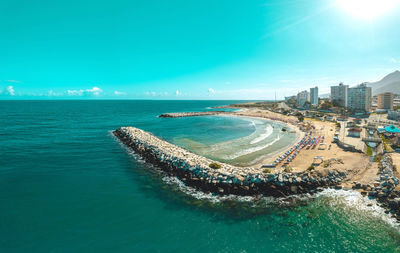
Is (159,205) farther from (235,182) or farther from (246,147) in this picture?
(246,147)

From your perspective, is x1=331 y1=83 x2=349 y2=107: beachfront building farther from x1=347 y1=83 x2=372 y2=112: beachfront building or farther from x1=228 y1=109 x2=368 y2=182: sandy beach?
x1=228 y1=109 x2=368 y2=182: sandy beach

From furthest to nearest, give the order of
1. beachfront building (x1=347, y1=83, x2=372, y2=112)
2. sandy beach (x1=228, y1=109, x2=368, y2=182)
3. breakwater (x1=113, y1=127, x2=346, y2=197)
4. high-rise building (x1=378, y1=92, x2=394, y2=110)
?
beachfront building (x1=347, y1=83, x2=372, y2=112) → high-rise building (x1=378, y1=92, x2=394, y2=110) → sandy beach (x1=228, y1=109, x2=368, y2=182) → breakwater (x1=113, y1=127, x2=346, y2=197)

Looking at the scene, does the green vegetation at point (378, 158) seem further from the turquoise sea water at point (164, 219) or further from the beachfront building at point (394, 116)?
the beachfront building at point (394, 116)

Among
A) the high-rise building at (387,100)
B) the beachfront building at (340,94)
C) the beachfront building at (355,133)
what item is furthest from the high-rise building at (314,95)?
the beachfront building at (355,133)

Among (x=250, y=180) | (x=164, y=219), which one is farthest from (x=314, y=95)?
(x=164, y=219)

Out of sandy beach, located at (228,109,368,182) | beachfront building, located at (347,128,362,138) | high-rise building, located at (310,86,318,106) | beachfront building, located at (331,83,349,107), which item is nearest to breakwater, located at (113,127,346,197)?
sandy beach, located at (228,109,368,182)

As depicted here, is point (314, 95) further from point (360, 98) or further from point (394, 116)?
point (394, 116)
